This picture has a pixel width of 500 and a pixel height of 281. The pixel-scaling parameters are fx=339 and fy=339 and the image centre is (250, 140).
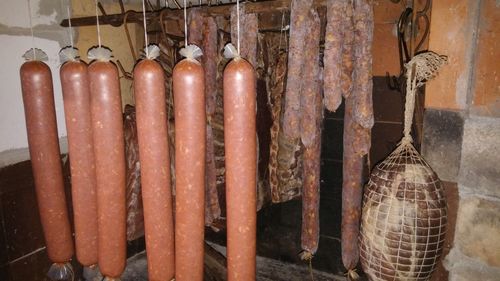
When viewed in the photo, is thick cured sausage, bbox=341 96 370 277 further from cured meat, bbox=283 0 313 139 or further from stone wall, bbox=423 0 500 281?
stone wall, bbox=423 0 500 281

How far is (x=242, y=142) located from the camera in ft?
6.60

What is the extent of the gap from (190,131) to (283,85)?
1704mm

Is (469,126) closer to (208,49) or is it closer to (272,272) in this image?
(208,49)

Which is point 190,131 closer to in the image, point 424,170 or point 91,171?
point 91,171

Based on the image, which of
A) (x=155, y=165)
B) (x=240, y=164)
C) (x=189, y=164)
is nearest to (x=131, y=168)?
(x=155, y=165)

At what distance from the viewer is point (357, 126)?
7.77 ft

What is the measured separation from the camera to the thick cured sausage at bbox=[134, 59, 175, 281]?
2.14m

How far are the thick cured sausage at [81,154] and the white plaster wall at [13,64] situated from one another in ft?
3.16

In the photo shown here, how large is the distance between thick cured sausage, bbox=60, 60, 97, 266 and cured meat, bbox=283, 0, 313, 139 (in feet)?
4.75

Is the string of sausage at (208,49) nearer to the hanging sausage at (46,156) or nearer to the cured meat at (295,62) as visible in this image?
the cured meat at (295,62)

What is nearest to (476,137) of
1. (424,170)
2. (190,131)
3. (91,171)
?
(424,170)

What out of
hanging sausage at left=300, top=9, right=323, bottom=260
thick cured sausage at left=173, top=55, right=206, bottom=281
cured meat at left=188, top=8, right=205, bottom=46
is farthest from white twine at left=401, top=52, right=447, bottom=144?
cured meat at left=188, top=8, right=205, bottom=46

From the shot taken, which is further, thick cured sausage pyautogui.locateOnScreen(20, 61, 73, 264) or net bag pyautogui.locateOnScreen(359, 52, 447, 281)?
thick cured sausage pyautogui.locateOnScreen(20, 61, 73, 264)

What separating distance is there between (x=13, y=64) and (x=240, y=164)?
244cm
